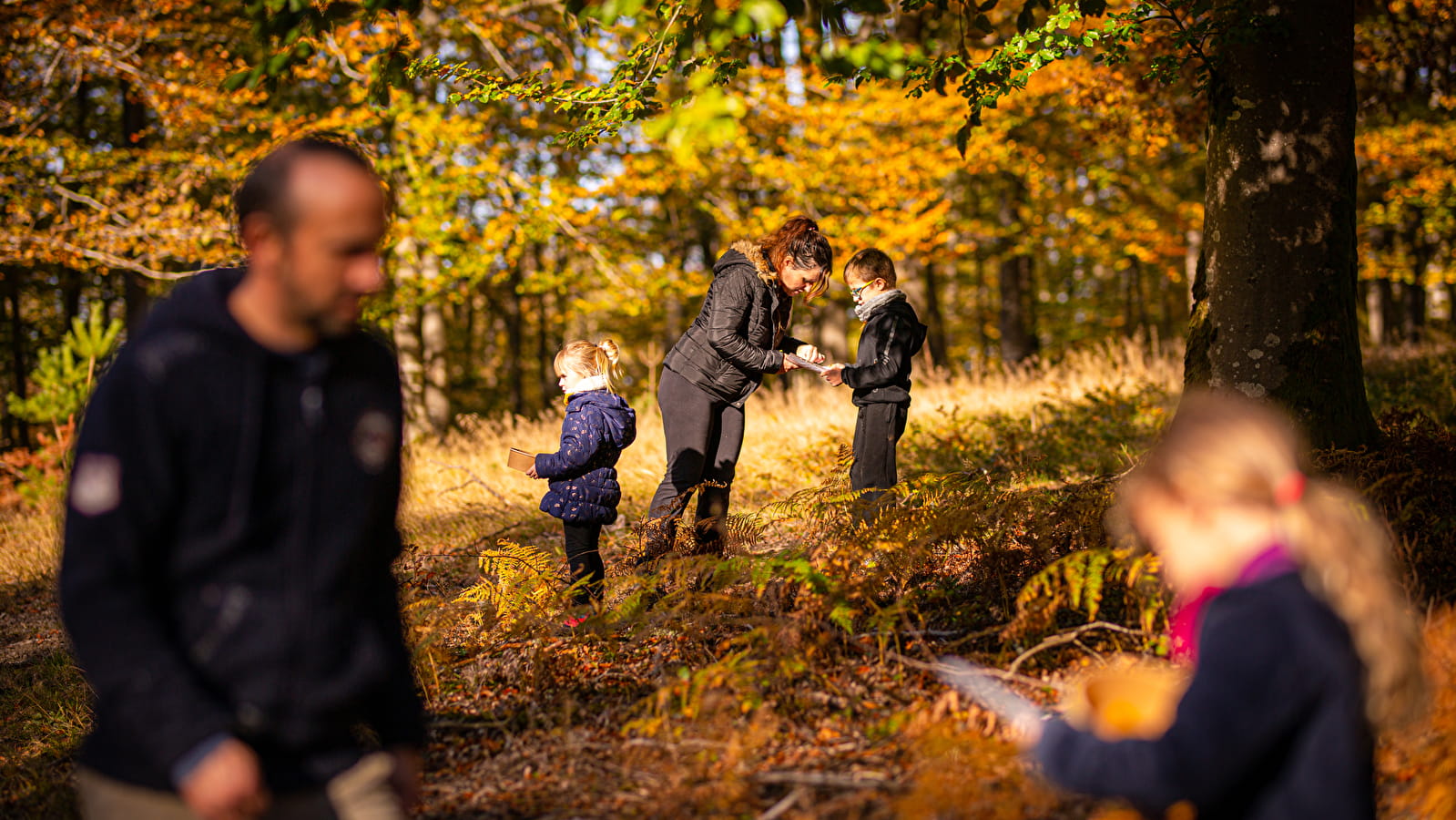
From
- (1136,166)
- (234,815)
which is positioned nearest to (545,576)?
(234,815)

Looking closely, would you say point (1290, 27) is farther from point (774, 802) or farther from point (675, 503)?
point (774, 802)

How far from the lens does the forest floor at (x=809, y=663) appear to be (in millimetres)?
2541

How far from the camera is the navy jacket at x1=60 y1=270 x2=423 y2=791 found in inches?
55.9

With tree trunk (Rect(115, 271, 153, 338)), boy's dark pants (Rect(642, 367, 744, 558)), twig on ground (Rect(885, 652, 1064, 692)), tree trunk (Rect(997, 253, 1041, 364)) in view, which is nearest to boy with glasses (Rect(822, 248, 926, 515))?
boy's dark pants (Rect(642, 367, 744, 558))

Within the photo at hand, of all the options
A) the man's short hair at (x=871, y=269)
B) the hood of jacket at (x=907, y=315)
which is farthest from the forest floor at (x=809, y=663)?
the man's short hair at (x=871, y=269)

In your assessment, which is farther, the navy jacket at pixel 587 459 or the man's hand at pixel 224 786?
the navy jacket at pixel 587 459

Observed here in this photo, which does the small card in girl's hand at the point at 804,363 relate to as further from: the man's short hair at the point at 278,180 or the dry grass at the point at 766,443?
the man's short hair at the point at 278,180

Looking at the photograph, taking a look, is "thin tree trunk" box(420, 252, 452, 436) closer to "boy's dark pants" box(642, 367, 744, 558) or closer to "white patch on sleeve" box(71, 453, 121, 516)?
"boy's dark pants" box(642, 367, 744, 558)

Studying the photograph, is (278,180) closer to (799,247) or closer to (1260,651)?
(1260,651)

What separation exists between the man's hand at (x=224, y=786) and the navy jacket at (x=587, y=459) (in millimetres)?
3250

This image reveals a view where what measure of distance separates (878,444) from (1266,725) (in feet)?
12.8

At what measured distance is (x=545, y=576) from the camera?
13.9ft

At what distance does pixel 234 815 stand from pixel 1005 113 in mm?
13813

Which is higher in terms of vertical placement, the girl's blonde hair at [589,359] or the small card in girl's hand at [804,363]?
the girl's blonde hair at [589,359]
